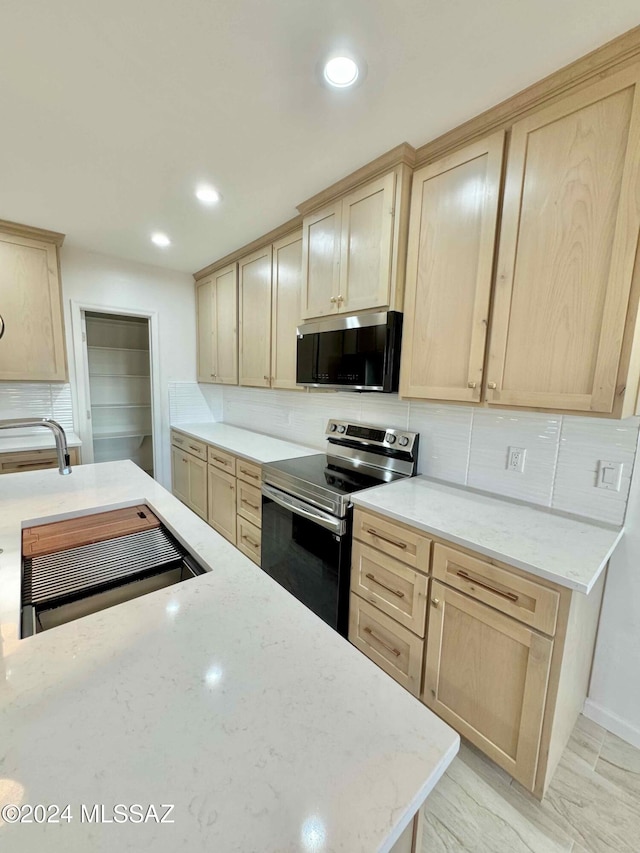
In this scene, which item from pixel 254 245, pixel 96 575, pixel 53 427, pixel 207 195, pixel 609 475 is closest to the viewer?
pixel 96 575

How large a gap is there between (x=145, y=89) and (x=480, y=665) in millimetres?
2439

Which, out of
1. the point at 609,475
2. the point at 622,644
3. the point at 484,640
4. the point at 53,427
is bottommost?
the point at 622,644

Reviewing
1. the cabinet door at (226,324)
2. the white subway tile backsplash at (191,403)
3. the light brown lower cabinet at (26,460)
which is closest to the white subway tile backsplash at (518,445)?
the cabinet door at (226,324)

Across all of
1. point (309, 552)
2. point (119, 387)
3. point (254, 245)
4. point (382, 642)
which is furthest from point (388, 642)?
point (119, 387)

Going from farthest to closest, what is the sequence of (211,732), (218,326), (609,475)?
(218,326), (609,475), (211,732)

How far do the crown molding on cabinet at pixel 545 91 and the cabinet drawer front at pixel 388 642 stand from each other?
2.07 m

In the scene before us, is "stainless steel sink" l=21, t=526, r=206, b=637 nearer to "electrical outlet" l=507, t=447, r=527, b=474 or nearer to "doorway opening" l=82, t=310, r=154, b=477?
"electrical outlet" l=507, t=447, r=527, b=474

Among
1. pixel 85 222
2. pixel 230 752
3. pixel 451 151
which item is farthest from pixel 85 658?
pixel 85 222

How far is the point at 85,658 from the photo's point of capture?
2.23 feet

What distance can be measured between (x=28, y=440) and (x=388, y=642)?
9.93ft

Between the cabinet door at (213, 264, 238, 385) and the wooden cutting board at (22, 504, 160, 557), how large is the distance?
1910 mm

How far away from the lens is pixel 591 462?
1.47 meters

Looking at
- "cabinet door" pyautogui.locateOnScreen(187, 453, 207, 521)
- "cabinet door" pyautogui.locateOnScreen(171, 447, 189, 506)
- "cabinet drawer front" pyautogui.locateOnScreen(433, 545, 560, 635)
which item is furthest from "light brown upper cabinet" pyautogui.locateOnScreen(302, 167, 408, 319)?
"cabinet door" pyautogui.locateOnScreen(171, 447, 189, 506)

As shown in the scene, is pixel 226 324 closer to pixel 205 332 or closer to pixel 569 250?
pixel 205 332
